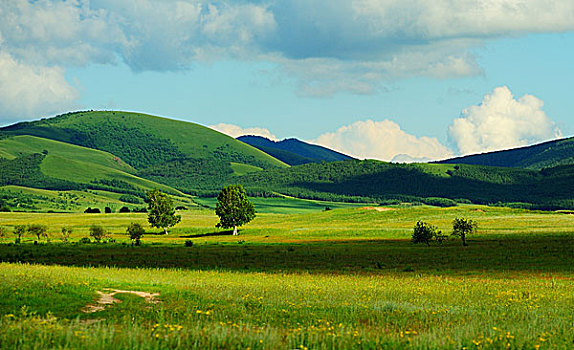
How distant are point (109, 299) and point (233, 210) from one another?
4472 inches

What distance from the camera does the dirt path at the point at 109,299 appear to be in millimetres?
22119

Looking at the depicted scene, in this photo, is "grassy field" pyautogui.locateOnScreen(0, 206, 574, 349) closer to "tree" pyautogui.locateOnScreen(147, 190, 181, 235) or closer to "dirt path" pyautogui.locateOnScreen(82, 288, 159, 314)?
"dirt path" pyautogui.locateOnScreen(82, 288, 159, 314)

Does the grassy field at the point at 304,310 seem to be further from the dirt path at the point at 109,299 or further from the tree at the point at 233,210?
the tree at the point at 233,210

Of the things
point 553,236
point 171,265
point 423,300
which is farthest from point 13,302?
point 553,236

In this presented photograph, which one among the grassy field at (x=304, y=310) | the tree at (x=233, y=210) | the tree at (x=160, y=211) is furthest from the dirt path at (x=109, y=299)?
the tree at (x=160, y=211)

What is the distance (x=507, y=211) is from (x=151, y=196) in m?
103

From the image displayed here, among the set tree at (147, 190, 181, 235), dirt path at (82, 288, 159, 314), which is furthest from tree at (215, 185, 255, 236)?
dirt path at (82, 288, 159, 314)

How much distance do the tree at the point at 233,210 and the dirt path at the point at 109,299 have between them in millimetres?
108364

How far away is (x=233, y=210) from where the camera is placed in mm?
137875

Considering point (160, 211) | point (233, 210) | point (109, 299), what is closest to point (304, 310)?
point (109, 299)

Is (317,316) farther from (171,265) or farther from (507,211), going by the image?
(507,211)

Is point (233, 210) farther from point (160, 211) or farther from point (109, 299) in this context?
point (109, 299)

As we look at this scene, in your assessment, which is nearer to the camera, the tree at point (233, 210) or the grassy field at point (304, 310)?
the grassy field at point (304, 310)

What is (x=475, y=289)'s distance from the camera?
114 ft
